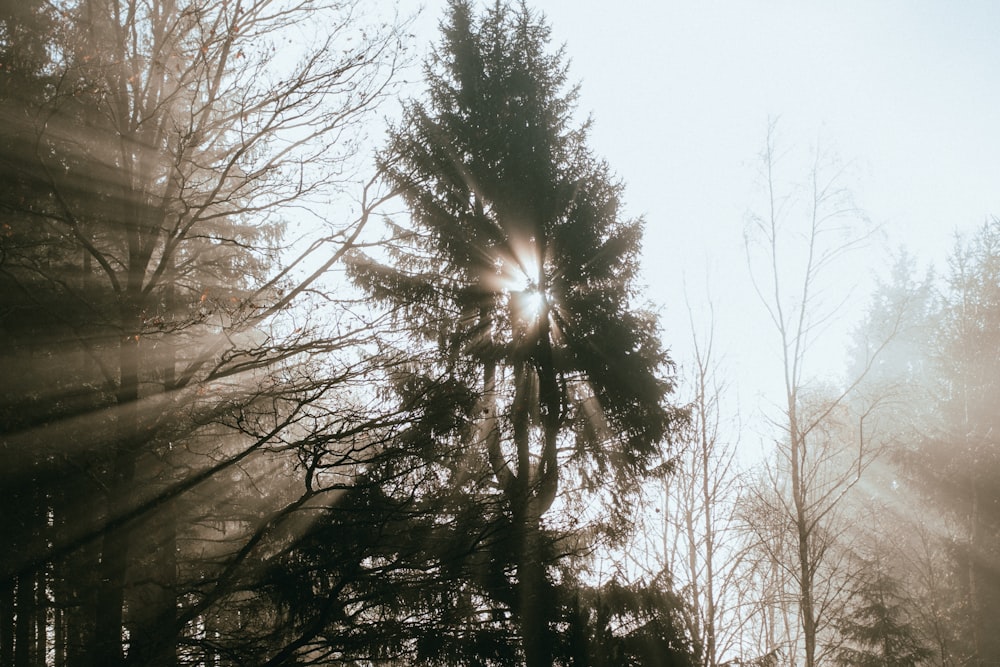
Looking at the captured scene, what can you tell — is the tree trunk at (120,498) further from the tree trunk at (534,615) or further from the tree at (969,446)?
the tree at (969,446)

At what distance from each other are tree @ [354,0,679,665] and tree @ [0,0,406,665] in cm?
264

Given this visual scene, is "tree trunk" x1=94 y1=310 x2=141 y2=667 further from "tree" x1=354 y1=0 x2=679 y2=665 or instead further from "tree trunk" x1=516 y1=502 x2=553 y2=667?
"tree trunk" x1=516 y1=502 x2=553 y2=667

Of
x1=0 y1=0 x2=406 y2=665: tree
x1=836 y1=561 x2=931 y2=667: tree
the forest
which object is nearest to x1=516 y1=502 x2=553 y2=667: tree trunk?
the forest

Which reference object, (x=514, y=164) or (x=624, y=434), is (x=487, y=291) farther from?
(x=624, y=434)

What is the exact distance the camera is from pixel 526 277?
31.2 ft

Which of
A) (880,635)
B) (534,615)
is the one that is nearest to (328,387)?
(534,615)

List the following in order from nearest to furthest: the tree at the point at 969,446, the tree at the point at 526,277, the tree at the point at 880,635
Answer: the tree at the point at 526,277, the tree at the point at 880,635, the tree at the point at 969,446

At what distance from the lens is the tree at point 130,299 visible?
5.16 metres

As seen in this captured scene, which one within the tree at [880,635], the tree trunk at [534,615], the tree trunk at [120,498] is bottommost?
the tree at [880,635]

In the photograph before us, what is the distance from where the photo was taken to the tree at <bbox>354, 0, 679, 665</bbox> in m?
8.85

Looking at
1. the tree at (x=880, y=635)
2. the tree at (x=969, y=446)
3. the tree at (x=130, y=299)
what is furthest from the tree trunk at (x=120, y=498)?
the tree at (x=969, y=446)

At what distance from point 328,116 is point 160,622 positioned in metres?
4.59

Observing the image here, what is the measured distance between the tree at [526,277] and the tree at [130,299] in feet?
8.65

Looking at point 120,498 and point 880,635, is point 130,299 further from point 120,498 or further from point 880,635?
point 880,635
